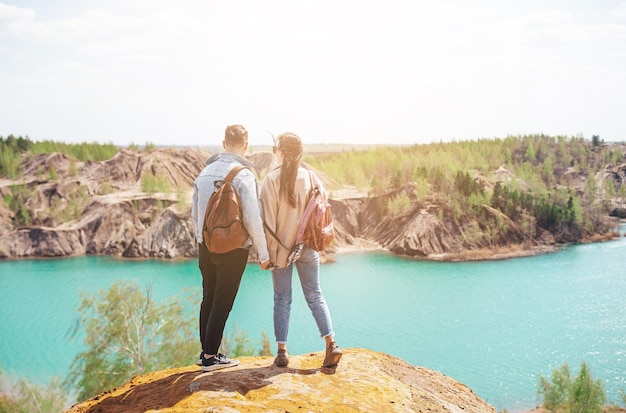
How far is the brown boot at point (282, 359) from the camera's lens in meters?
4.52

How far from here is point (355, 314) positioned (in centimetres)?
2375

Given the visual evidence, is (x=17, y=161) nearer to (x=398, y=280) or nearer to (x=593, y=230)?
(x=398, y=280)

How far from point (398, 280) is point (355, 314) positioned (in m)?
7.78

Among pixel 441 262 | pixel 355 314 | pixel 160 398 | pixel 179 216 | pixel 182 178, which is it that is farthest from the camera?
pixel 182 178

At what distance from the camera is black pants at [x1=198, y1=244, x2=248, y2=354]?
166 inches

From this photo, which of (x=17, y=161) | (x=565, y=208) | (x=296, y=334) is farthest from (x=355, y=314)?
(x=17, y=161)

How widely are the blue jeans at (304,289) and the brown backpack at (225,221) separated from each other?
488mm

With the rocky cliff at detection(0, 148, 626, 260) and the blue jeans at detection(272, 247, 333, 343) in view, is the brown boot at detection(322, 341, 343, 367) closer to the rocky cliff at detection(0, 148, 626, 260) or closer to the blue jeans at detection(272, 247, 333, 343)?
the blue jeans at detection(272, 247, 333, 343)

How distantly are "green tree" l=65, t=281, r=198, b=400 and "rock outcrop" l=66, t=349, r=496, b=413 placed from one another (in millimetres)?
10907

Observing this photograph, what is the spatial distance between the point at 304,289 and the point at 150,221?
40.3m

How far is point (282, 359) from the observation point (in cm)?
454

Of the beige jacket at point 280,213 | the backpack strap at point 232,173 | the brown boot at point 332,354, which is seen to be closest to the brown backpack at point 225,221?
the backpack strap at point 232,173

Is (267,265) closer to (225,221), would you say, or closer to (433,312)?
(225,221)

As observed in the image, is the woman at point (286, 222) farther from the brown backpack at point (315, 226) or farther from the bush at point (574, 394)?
the bush at point (574, 394)
